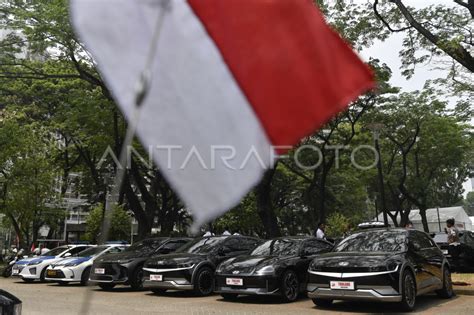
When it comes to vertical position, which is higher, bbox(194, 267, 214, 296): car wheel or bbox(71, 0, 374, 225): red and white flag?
bbox(71, 0, 374, 225): red and white flag

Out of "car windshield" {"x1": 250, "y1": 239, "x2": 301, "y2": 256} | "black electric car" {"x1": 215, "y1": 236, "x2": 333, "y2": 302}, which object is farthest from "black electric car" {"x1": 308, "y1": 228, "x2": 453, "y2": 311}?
"car windshield" {"x1": 250, "y1": 239, "x2": 301, "y2": 256}

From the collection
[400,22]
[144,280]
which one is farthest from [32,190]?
[400,22]

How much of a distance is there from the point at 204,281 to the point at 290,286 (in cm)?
227

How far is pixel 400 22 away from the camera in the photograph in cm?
1653

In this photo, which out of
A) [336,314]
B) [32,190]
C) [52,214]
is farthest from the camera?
[52,214]

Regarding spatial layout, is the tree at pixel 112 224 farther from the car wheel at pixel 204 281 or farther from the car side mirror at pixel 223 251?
the car wheel at pixel 204 281

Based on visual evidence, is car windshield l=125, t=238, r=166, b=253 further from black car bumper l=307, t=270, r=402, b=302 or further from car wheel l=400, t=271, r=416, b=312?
car wheel l=400, t=271, r=416, b=312

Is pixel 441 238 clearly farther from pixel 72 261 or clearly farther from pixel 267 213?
pixel 72 261

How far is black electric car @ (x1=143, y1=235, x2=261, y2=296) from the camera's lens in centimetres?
1169

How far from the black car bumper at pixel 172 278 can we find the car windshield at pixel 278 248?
1.56 metres

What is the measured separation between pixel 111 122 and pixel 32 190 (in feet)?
17.0

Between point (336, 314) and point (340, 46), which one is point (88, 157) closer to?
point (336, 314)

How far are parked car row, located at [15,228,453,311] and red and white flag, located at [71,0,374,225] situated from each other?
6.10 metres

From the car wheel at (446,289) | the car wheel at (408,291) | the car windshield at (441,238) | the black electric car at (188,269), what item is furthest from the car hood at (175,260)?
the car windshield at (441,238)
